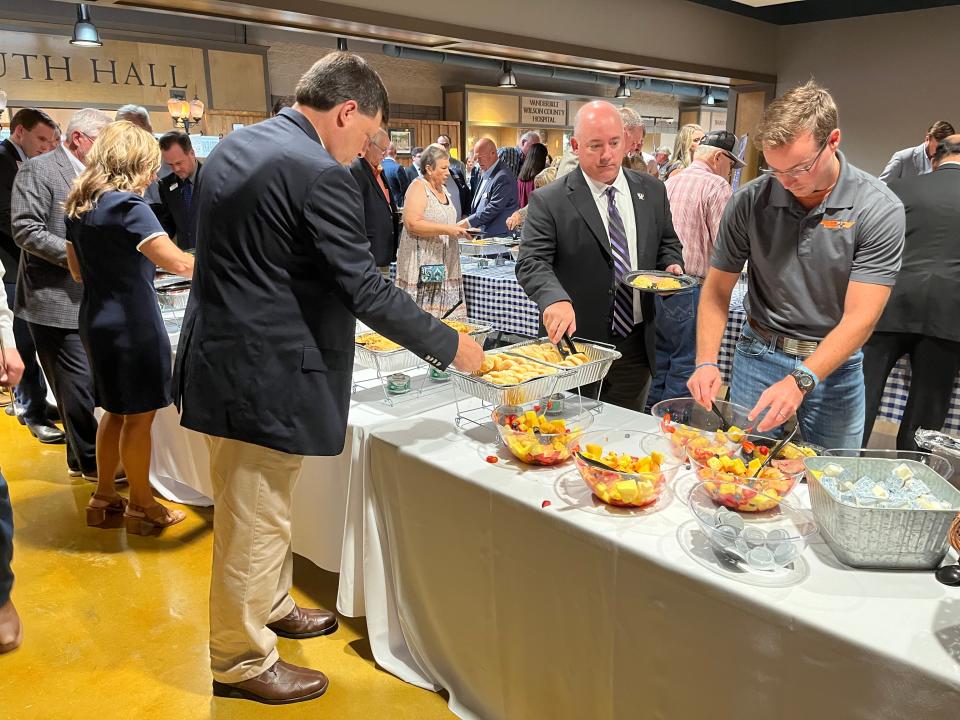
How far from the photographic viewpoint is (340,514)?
202 cm

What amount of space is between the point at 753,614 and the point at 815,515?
24 centimetres

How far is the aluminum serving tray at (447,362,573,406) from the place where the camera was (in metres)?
1.62

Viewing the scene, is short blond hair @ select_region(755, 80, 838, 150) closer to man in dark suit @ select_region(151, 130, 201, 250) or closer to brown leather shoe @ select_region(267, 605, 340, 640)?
brown leather shoe @ select_region(267, 605, 340, 640)

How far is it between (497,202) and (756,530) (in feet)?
13.6

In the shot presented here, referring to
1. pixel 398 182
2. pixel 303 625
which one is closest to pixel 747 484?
pixel 303 625

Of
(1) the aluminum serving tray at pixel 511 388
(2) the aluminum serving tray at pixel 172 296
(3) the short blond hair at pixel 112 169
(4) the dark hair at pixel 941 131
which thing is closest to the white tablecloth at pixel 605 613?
(1) the aluminum serving tray at pixel 511 388

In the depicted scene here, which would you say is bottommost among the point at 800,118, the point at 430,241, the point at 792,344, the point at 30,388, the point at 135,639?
the point at 135,639

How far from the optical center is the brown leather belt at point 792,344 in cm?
175

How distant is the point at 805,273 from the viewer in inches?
67.7

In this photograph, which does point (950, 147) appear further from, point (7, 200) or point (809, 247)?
point (7, 200)

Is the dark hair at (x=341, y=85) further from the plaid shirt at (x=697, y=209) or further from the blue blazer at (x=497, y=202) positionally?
the blue blazer at (x=497, y=202)

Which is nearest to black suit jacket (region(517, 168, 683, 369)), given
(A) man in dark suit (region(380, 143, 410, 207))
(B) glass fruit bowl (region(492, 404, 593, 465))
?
(B) glass fruit bowl (region(492, 404, 593, 465))

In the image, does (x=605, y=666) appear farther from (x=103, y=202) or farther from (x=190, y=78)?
(x=190, y=78)

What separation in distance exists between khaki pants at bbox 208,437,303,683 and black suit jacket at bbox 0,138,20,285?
2.79 metres
